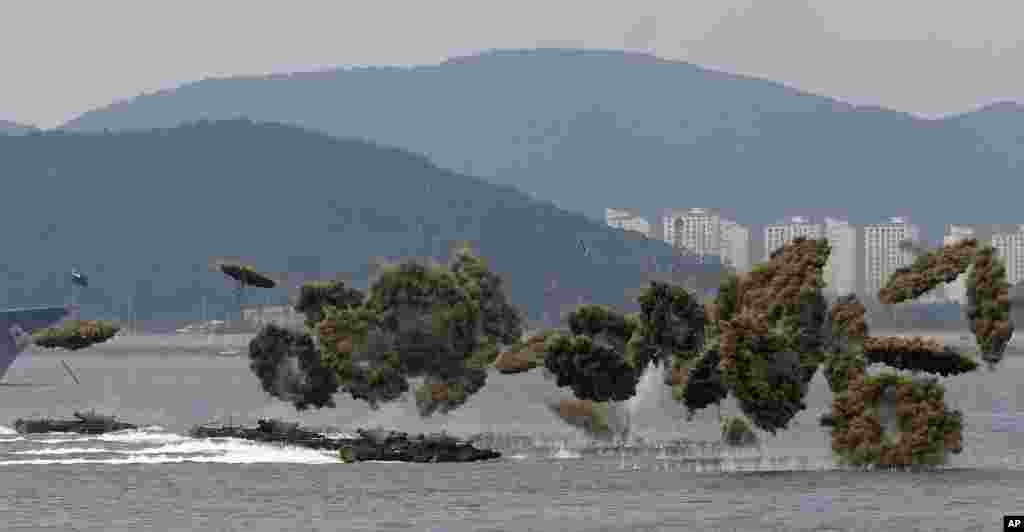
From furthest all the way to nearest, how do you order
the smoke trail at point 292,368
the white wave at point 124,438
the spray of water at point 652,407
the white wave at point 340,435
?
the smoke trail at point 292,368 → the white wave at point 124,438 → the white wave at point 340,435 → the spray of water at point 652,407

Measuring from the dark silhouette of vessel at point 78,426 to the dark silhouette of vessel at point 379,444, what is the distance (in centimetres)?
1714

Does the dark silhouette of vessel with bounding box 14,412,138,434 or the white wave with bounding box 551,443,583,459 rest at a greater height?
the dark silhouette of vessel with bounding box 14,412,138,434

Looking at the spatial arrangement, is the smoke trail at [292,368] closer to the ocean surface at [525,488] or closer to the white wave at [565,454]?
the ocean surface at [525,488]

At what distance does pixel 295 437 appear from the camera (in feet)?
482

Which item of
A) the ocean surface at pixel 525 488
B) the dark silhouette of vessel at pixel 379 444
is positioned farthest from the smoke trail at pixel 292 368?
the ocean surface at pixel 525 488

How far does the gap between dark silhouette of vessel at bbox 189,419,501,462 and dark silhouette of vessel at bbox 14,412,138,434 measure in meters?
17.1

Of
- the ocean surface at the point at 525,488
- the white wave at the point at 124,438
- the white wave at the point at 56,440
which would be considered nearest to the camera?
the ocean surface at the point at 525,488

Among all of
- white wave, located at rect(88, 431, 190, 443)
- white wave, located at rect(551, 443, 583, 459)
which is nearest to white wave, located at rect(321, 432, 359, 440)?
white wave, located at rect(88, 431, 190, 443)

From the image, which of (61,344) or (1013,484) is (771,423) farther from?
(61,344)

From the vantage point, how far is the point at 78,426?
168 metres

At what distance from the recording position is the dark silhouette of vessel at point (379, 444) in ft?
436

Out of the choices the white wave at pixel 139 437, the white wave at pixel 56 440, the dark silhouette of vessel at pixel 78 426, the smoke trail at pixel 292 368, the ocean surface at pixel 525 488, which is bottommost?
the ocean surface at pixel 525 488

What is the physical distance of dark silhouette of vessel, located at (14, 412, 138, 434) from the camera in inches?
6575

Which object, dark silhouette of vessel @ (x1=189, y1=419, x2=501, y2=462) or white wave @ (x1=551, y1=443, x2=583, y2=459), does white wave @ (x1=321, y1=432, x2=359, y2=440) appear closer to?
dark silhouette of vessel @ (x1=189, y1=419, x2=501, y2=462)
